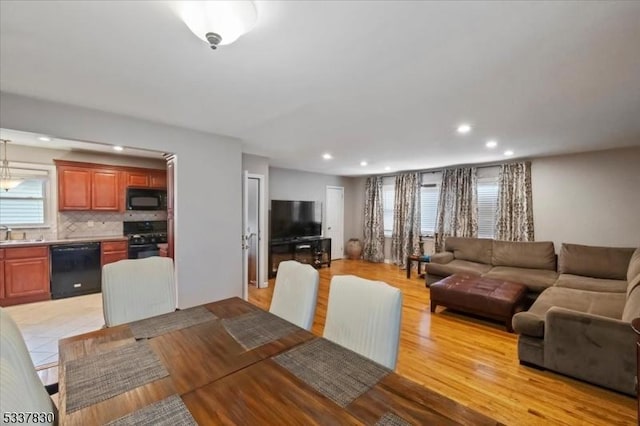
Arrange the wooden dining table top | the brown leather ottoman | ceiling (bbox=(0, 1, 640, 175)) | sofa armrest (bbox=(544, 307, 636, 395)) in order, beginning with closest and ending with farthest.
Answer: the wooden dining table top < ceiling (bbox=(0, 1, 640, 175)) < sofa armrest (bbox=(544, 307, 636, 395)) < the brown leather ottoman

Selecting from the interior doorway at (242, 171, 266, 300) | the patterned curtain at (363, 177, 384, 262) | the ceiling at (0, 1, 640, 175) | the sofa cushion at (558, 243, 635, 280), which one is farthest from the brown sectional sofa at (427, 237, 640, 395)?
the interior doorway at (242, 171, 266, 300)

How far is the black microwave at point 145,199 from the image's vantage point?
5030 millimetres

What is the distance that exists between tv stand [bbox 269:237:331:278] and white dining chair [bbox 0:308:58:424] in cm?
461

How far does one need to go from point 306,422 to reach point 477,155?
492cm

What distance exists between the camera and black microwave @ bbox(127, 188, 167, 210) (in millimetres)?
5030

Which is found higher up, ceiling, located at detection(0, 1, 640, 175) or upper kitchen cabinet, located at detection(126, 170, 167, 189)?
ceiling, located at detection(0, 1, 640, 175)

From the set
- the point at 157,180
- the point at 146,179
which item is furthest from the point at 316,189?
the point at 146,179

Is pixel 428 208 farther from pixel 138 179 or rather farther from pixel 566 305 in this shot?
pixel 138 179

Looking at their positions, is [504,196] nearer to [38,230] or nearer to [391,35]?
[391,35]

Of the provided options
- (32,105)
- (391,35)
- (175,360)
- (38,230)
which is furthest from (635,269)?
(38,230)

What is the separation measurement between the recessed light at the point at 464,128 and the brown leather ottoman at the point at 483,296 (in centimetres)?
202

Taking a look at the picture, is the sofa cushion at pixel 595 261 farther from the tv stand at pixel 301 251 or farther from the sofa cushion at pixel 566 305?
the tv stand at pixel 301 251

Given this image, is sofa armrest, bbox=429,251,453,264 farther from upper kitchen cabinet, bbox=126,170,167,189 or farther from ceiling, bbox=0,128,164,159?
upper kitchen cabinet, bbox=126,170,167,189

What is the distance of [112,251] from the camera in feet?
15.2
